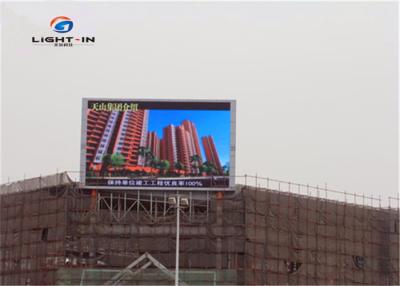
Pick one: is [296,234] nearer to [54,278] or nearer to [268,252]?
[268,252]

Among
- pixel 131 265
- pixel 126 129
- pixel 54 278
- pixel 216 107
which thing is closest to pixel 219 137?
pixel 216 107

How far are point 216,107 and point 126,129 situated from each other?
5687mm

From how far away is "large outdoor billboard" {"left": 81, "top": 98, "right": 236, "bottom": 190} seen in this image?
55.5 m

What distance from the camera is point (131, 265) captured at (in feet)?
177

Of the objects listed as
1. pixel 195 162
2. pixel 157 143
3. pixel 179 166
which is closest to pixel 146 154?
pixel 157 143

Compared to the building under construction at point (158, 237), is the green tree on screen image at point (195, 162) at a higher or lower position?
higher

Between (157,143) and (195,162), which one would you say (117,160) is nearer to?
(157,143)

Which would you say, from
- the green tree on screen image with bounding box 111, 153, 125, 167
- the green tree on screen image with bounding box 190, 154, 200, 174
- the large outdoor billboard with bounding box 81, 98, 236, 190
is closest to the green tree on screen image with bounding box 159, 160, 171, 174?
the large outdoor billboard with bounding box 81, 98, 236, 190

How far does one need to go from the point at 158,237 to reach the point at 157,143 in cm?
590

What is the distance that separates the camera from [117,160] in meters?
56.0

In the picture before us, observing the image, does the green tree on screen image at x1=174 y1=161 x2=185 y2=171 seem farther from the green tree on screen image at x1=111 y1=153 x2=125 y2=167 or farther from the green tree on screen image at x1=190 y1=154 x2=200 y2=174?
the green tree on screen image at x1=111 y1=153 x2=125 y2=167

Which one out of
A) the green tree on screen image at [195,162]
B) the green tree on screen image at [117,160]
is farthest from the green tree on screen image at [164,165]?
the green tree on screen image at [117,160]

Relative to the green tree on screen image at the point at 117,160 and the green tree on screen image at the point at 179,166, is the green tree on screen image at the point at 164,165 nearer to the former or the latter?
the green tree on screen image at the point at 179,166

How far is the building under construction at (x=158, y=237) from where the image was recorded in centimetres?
5409
